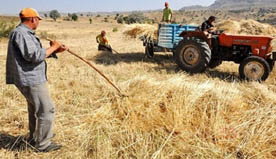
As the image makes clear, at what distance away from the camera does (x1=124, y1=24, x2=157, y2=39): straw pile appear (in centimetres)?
881

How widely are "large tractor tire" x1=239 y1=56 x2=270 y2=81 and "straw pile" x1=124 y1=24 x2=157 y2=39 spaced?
333 cm

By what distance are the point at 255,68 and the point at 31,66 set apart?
5.15 metres

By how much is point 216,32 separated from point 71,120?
15.6 feet

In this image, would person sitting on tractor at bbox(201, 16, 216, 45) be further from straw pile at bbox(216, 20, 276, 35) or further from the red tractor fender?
straw pile at bbox(216, 20, 276, 35)

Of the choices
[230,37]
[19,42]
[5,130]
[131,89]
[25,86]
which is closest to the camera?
[19,42]

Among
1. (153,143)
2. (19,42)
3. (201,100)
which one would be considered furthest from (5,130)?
(201,100)

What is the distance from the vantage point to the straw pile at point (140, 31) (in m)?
8.81

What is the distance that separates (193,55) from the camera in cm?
709

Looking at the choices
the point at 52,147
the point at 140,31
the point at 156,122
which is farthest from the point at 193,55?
the point at 52,147

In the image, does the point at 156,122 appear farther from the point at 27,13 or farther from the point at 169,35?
the point at 169,35

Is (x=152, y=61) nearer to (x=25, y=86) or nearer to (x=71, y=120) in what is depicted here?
(x=71, y=120)

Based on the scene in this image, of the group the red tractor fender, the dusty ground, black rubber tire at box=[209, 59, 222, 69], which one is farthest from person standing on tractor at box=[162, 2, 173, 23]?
the dusty ground

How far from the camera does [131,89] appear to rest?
4.34 m

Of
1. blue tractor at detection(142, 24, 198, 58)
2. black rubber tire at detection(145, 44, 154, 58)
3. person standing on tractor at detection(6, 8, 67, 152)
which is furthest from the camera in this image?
black rubber tire at detection(145, 44, 154, 58)
